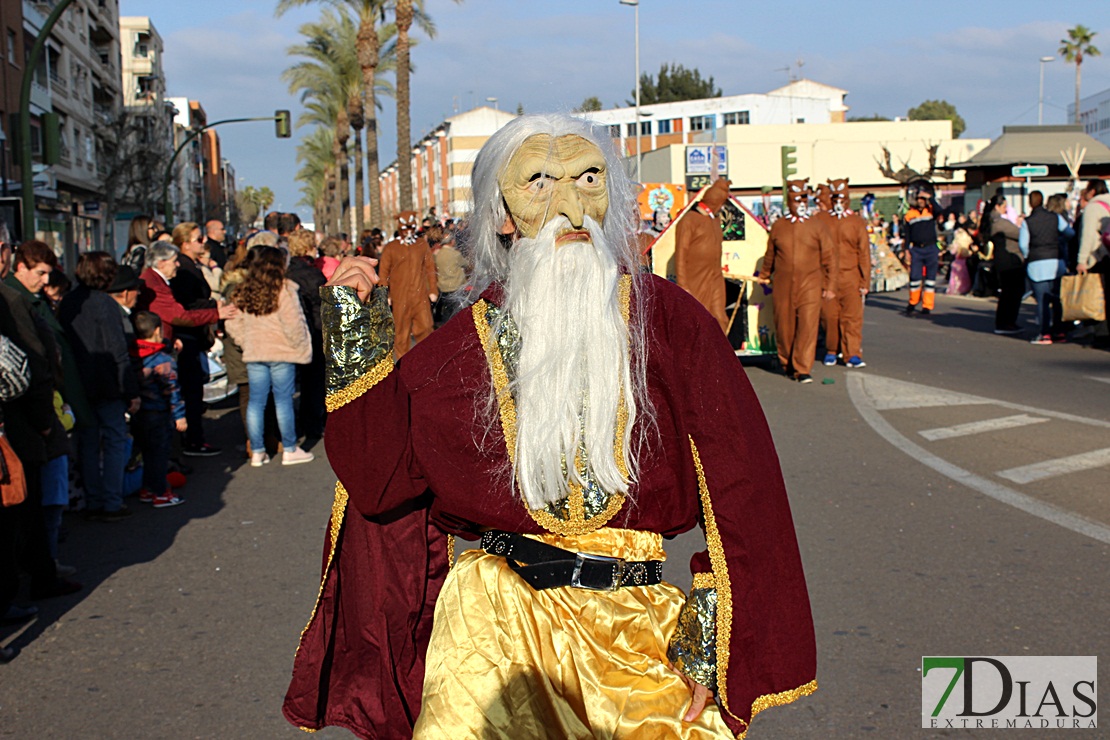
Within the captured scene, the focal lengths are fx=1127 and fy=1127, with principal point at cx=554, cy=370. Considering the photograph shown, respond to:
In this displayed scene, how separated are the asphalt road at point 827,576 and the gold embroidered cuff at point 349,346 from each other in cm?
220

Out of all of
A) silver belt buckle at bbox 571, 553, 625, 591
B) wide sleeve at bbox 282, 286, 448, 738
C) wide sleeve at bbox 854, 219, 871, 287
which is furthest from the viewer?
wide sleeve at bbox 854, 219, 871, 287

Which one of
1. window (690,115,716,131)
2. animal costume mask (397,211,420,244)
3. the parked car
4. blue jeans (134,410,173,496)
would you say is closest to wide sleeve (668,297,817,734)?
blue jeans (134,410,173,496)

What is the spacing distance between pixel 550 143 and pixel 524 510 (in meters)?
0.76

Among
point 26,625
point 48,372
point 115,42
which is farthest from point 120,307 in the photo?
point 115,42

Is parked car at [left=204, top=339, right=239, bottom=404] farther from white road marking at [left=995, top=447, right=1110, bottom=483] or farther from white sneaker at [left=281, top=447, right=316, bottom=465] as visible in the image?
white road marking at [left=995, top=447, right=1110, bottom=483]

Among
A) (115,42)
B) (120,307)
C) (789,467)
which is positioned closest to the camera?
(120,307)

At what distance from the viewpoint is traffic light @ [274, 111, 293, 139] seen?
1385 inches

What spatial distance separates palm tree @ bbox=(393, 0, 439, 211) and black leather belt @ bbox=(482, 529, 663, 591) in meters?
28.8

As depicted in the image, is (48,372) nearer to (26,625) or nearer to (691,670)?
(26,625)

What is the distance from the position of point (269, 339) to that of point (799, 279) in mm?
5925

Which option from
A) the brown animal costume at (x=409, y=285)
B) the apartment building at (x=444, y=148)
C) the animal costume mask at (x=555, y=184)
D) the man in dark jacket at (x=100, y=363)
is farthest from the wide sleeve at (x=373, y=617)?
the apartment building at (x=444, y=148)

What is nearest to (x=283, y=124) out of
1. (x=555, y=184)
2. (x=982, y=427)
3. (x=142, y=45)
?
(x=982, y=427)

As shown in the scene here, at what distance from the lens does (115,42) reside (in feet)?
210

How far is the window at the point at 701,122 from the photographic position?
77250 millimetres
